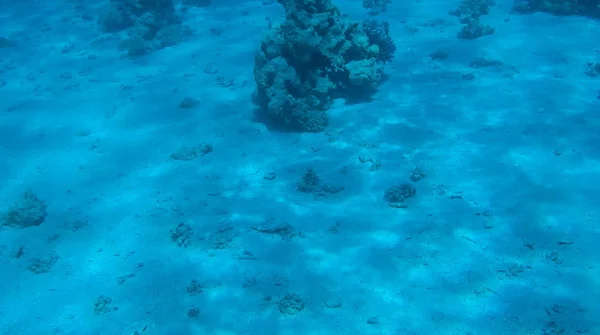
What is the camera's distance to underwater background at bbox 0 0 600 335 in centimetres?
685

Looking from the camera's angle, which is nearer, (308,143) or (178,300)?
(178,300)

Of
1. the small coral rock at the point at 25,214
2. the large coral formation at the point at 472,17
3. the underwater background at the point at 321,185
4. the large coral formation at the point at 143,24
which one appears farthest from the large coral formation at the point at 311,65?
the large coral formation at the point at 143,24

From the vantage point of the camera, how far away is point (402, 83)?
13219mm

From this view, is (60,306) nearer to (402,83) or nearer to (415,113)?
(415,113)

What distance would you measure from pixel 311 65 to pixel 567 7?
1154 cm

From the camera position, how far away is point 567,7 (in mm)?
16031

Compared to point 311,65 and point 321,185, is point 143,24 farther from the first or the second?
point 321,185

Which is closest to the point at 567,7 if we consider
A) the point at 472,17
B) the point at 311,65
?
the point at 472,17

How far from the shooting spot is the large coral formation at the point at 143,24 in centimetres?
1862

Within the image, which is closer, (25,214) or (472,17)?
(25,214)

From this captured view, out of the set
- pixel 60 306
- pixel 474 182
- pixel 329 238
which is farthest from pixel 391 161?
pixel 60 306

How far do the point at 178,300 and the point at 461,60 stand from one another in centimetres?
1218

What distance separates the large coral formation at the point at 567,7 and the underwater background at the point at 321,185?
0.09 meters

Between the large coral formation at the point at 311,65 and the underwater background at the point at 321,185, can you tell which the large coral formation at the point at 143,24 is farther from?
the large coral formation at the point at 311,65
